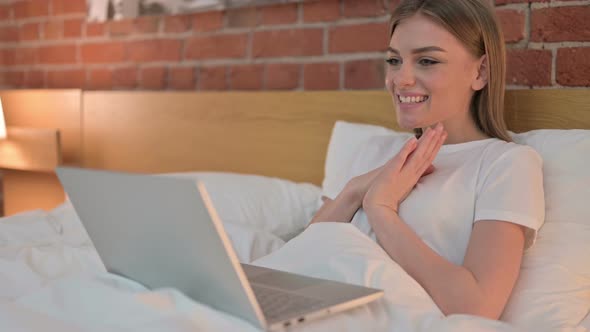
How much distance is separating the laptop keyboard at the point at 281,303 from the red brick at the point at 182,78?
5.68 feet

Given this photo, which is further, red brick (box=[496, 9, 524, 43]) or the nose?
red brick (box=[496, 9, 524, 43])

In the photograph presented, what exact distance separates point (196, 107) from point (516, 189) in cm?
146

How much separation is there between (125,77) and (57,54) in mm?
492

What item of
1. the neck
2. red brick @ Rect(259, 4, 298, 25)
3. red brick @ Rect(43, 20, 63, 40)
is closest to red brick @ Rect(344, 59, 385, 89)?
red brick @ Rect(259, 4, 298, 25)

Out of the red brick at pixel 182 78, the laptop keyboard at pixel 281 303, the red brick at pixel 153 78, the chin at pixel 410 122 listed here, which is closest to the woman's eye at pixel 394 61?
the chin at pixel 410 122

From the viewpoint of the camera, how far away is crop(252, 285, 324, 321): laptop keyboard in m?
0.95

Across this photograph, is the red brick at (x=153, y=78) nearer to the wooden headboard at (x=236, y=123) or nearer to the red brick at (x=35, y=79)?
the wooden headboard at (x=236, y=123)

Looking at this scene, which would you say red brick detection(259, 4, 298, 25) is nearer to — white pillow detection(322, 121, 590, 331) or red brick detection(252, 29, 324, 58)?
red brick detection(252, 29, 324, 58)

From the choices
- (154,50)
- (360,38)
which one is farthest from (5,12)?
(360,38)

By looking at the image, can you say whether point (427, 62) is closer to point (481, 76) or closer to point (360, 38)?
point (481, 76)

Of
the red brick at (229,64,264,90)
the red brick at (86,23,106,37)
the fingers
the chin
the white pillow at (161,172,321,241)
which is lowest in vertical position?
the white pillow at (161,172,321,241)

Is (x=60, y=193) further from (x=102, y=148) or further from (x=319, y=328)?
(x=319, y=328)

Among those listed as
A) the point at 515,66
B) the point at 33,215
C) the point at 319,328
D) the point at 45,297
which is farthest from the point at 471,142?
the point at 33,215

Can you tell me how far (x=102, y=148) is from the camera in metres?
2.83
